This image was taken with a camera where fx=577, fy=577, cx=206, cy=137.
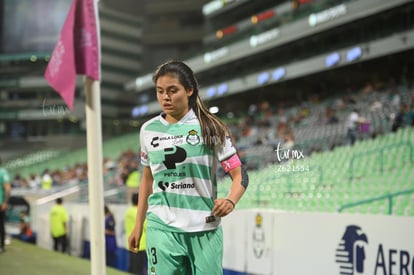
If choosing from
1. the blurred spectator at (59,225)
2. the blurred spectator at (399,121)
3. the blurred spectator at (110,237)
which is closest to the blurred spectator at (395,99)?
the blurred spectator at (399,121)

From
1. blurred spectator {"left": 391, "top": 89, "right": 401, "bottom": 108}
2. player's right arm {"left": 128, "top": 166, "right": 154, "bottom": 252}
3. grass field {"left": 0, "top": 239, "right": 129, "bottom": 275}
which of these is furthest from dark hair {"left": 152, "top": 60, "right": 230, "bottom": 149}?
blurred spectator {"left": 391, "top": 89, "right": 401, "bottom": 108}

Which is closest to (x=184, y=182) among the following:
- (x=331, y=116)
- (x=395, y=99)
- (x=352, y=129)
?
(x=352, y=129)

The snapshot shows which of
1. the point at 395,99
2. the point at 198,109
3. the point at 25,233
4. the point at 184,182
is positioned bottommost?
the point at 25,233

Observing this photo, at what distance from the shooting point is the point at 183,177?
9.37ft

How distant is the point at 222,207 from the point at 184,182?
258 mm

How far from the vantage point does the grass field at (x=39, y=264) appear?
7.15 m

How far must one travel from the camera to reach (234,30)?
27.7m

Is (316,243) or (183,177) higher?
(183,177)

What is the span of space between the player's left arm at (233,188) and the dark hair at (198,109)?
12 cm

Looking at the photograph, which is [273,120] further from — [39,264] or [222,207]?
[222,207]

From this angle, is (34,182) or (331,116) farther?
(34,182)

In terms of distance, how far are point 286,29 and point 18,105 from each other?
59.0ft

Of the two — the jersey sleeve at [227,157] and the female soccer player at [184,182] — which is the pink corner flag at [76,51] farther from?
the jersey sleeve at [227,157]

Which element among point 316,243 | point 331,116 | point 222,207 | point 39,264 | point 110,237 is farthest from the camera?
point 331,116
